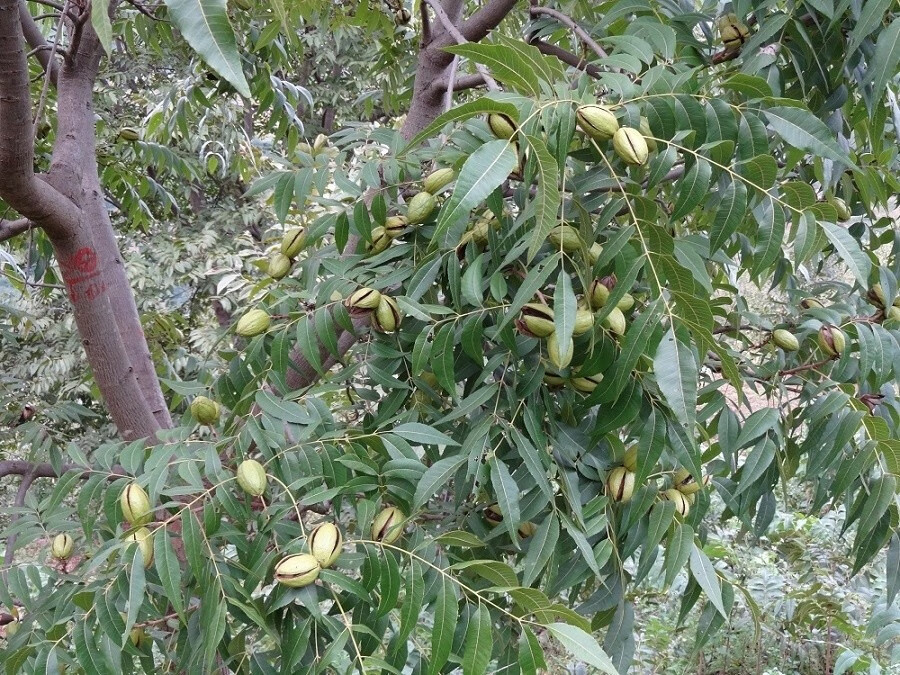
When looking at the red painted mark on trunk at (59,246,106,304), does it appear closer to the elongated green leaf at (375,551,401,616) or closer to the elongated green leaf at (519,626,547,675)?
the elongated green leaf at (375,551,401,616)

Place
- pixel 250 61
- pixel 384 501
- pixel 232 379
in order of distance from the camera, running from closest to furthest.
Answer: pixel 384 501
pixel 232 379
pixel 250 61

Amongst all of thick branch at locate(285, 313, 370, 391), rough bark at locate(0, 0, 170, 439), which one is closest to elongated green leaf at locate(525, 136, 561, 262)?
thick branch at locate(285, 313, 370, 391)

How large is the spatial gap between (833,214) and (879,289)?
1.35 ft

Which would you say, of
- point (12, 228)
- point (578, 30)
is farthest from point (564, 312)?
point (12, 228)

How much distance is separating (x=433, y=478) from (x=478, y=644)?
16cm

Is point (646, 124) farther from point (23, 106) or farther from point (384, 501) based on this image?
point (23, 106)

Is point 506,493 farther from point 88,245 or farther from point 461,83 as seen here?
point 88,245

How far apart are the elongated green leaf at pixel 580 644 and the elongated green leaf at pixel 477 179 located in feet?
1.22

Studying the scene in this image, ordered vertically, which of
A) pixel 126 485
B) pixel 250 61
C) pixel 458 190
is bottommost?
pixel 126 485

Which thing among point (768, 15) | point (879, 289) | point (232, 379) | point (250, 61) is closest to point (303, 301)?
point (232, 379)

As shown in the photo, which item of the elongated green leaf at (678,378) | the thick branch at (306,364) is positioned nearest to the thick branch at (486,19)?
the thick branch at (306,364)

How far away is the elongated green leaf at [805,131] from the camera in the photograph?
742 millimetres

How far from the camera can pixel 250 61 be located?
1753 millimetres

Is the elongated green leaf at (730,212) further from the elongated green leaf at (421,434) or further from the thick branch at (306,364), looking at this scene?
the thick branch at (306,364)
